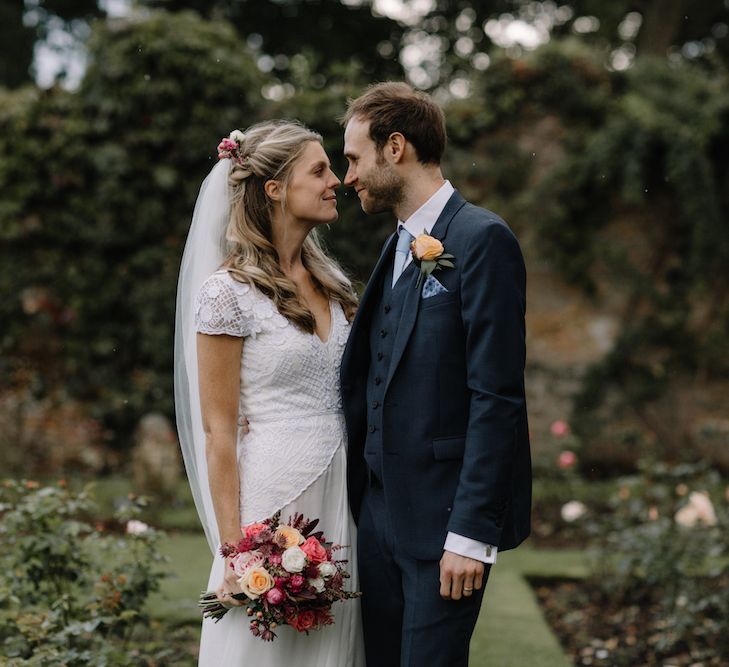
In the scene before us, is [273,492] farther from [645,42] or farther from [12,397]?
[645,42]

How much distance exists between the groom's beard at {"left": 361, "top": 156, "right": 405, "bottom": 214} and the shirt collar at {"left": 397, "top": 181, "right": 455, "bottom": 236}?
0.25ft

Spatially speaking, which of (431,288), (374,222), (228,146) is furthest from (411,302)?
(374,222)

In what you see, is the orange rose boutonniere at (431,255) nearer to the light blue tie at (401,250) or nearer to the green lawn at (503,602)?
the light blue tie at (401,250)

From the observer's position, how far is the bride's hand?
2.46 meters

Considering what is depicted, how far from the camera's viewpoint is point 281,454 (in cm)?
268

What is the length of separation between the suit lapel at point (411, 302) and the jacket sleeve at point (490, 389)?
163 millimetres

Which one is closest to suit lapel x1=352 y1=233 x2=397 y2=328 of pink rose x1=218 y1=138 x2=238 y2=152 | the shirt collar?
the shirt collar

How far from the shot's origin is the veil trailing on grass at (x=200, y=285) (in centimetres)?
280

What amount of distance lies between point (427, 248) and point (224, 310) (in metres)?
0.61

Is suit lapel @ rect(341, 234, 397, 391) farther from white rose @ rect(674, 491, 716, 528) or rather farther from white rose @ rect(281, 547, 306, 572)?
white rose @ rect(674, 491, 716, 528)

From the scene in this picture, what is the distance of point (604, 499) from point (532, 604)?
8.04 ft

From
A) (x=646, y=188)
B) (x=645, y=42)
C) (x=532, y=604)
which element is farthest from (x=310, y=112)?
(x=645, y=42)

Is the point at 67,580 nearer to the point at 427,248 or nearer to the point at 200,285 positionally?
the point at 200,285

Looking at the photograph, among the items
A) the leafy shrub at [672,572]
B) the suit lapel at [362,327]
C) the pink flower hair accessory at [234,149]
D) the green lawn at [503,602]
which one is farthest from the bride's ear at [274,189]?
the leafy shrub at [672,572]
